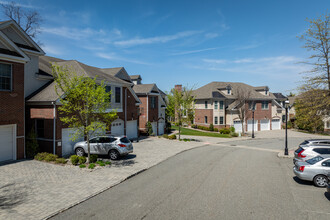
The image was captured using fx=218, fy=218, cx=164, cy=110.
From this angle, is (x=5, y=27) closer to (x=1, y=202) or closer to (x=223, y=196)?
(x=1, y=202)

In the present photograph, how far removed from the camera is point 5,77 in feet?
46.2

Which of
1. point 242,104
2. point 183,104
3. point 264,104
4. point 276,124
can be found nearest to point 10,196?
point 183,104

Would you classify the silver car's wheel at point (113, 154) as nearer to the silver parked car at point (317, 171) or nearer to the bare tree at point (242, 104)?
the silver parked car at point (317, 171)

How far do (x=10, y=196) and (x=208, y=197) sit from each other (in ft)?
27.2

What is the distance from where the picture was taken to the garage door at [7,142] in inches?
551

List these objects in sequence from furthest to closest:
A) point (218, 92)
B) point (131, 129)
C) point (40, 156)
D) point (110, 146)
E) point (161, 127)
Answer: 1. point (218, 92)
2. point (161, 127)
3. point (131, 129)
4. point (110, 146)
5. point (40, 156)

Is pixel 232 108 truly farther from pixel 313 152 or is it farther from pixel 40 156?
pixel 40 156

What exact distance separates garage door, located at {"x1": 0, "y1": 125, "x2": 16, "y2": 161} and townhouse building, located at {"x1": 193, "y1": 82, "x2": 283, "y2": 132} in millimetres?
34853

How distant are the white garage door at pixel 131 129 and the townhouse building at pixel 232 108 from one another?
66.2ft

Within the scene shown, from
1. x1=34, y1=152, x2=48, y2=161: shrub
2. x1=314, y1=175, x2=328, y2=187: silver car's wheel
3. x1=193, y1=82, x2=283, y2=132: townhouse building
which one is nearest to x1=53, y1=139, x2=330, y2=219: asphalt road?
x1=314, y1=175, x2=328, y2=187: silver car's wheel

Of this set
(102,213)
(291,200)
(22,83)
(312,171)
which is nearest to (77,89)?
(22,83)

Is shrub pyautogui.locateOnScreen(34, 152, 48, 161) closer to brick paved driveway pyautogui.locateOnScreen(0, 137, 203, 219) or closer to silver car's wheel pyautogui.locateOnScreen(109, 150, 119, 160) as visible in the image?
brick paved driveway pyautogui.locateOnScreen(0, 137, 203, 219)

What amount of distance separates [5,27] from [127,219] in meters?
16.1

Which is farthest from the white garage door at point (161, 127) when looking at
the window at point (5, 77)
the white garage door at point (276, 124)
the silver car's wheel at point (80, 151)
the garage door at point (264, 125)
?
the white garage door at point (276, 124)
